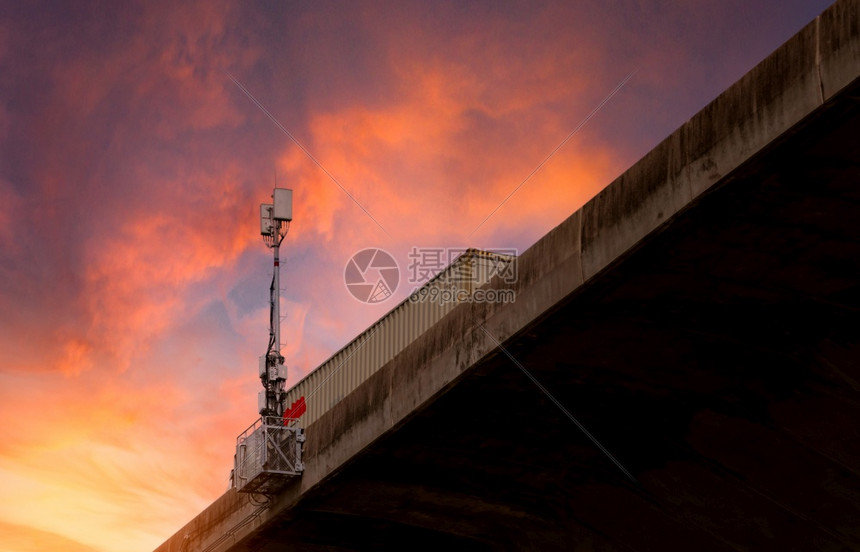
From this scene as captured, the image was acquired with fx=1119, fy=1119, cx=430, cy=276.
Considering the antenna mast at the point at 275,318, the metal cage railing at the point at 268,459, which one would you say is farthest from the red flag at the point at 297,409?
the metal cage railing at the point at 268,459

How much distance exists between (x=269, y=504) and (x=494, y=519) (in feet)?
15.4

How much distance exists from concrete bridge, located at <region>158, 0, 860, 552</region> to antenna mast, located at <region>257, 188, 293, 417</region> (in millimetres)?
2744

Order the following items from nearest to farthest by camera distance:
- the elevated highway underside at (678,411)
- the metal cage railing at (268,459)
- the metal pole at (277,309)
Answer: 1. the elevated highway underside at (678,411)
2. the metal cage railing at (268,459)
3. the metal pole at (277,309)

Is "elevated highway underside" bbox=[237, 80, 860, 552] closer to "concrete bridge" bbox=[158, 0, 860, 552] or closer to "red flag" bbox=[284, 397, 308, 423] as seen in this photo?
"concrete bridge" bbox=[158, 0, 860, 552]

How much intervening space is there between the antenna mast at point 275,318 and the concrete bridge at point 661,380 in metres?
2.74

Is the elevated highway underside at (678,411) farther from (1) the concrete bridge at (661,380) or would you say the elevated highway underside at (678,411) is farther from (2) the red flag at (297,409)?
(2) the red flag at (297,409)

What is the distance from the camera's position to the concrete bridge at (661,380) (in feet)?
42.0

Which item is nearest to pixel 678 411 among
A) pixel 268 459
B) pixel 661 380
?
pixel 661 380

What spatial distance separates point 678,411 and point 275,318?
12.9 meters

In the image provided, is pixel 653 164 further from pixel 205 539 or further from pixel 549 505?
pixel 205 539

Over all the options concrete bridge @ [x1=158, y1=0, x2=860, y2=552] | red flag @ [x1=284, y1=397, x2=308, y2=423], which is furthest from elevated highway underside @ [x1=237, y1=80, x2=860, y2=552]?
red flag @ [x1=284, y1=397, x2=308, y2=423]

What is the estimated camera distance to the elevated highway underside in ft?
44.7

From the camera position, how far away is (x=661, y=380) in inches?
685

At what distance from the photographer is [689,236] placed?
1377cm
